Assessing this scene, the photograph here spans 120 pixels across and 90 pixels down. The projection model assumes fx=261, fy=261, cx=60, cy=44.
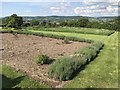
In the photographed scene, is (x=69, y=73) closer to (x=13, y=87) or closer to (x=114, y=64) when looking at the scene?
(x=13, y=87)

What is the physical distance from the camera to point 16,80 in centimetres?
1342

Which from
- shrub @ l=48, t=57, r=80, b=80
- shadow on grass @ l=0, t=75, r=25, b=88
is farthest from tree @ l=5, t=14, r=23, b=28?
shadow on grass @ l=0, t=75, r=25, b=88

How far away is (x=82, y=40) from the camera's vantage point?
30.7 meters

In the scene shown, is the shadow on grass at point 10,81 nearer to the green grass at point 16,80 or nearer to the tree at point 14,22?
the green grass at point 16,80

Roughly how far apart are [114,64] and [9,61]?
7.36 meters

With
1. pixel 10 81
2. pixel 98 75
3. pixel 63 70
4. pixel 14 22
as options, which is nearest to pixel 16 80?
pixel 10 81

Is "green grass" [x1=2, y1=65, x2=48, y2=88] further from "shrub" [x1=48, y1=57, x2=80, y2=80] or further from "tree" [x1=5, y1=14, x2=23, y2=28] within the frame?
"tree" [x1=5, y1=14, x2=23, y2=28]

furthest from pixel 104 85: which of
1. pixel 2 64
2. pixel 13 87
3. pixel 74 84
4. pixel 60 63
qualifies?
pixel 2 64

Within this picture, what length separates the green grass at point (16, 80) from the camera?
1263 cm

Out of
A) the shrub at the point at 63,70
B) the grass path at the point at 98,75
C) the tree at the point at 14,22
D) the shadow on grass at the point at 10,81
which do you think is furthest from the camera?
the tree at the point at 14,22

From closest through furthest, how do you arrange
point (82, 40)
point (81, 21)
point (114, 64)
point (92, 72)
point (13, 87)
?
point (13, 87), point (92, 72), point (114, 64), point (82, 40), point (81, 21)

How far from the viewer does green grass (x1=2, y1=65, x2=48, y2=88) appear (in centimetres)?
1263

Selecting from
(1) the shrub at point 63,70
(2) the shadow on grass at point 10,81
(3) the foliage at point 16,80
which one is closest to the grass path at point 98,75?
(1) the shrub at point 63,70

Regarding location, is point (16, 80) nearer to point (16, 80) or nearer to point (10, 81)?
point (16, 80)
